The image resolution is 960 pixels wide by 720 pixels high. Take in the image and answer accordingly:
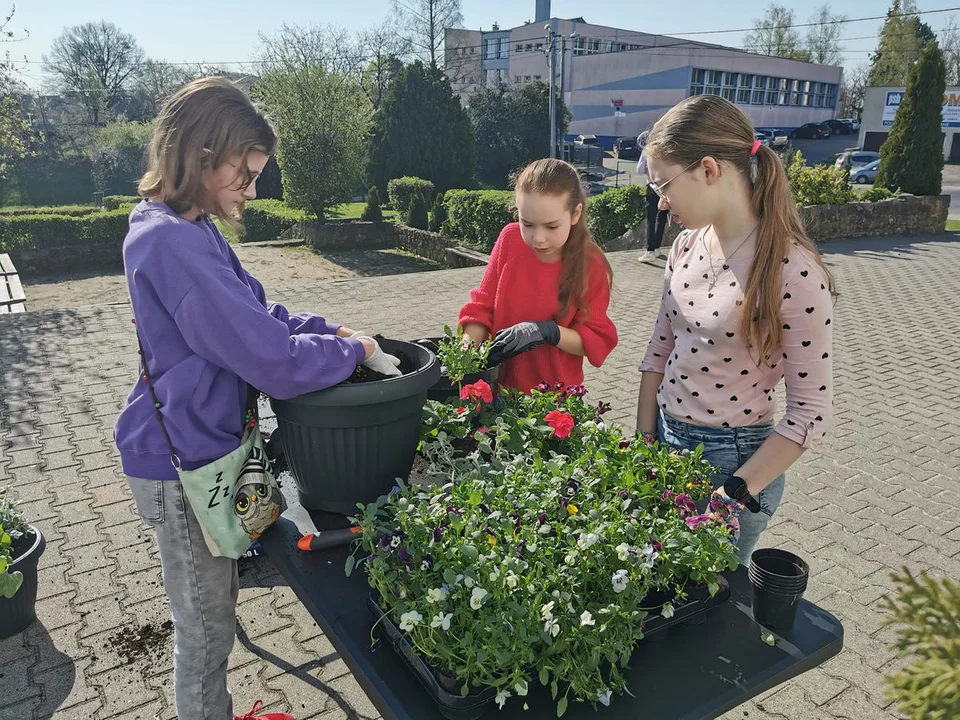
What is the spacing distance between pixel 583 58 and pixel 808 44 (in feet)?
73.6

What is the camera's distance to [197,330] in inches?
54.9

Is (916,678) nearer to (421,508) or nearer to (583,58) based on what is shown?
(421,508)

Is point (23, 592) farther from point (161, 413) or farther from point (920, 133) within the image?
point (920, 133)

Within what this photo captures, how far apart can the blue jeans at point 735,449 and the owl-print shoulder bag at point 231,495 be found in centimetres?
110

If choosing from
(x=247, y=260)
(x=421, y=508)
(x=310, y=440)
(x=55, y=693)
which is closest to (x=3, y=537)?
(x=55, y=693)

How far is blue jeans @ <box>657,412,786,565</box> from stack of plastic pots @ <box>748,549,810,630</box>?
1.64 ft

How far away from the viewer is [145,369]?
155cm

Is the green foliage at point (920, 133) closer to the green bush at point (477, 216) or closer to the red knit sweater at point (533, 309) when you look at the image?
the green bush at point (477, 216)

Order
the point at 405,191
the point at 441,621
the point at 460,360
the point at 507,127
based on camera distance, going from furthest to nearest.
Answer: the point at 507,127, the point at 405,191, the point at 460,360, the point at 441,621

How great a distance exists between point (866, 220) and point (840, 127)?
3908 centimetres

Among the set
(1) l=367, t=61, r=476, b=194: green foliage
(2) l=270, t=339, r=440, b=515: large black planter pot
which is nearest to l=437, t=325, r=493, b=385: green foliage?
(2) l=270, t=339, r=440, b=515: large black planter pot

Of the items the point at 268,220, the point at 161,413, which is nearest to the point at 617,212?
the point at 268,220

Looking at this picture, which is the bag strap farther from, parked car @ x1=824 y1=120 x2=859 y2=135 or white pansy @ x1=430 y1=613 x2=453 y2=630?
parked car @ x1=824 y1=120 x2=859 y2=135

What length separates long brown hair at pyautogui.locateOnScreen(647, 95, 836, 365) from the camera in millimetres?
1619
